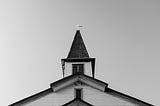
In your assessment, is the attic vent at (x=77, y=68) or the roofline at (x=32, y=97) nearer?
the roofline at (x=32, y=97)

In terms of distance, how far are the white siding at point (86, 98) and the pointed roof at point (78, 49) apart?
5.23 meters

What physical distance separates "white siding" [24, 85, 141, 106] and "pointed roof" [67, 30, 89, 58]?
5230mm

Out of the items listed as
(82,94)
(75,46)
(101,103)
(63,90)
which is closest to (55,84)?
(63,90)

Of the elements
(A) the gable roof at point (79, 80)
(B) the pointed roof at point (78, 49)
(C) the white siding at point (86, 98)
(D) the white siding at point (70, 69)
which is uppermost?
(B) the pointed roof at point (78, 49)

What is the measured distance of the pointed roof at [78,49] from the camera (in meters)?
24.5

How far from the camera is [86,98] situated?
62.6 feet

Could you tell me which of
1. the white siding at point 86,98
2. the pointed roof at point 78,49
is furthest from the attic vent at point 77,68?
the white siding at point 86,98

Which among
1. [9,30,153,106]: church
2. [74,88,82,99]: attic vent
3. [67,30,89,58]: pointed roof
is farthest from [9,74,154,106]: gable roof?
[67,30,89,58]: pointed roof

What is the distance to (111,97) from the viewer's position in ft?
62.7

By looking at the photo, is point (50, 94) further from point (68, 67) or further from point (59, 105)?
point (68, 67)

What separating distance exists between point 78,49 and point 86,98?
278 inches

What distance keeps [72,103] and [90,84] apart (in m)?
2.76

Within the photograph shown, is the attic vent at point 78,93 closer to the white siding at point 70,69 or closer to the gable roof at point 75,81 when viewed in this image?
the gable roof at point 75,81

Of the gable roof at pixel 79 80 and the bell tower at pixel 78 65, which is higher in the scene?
the bell tower at pixel 78 65
